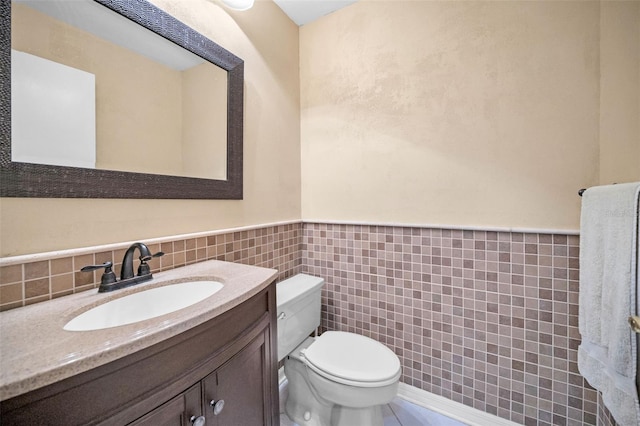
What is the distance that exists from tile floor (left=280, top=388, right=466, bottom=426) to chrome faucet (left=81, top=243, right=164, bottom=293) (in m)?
1.15

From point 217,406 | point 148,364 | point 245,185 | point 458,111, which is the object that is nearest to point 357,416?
point 217,406

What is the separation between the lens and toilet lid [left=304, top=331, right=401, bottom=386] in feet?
3.63

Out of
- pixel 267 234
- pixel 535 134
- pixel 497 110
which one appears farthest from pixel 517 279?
pixel 267 234

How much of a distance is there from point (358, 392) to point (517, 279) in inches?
38.2

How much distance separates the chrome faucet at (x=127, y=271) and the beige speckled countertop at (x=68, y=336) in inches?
1.1

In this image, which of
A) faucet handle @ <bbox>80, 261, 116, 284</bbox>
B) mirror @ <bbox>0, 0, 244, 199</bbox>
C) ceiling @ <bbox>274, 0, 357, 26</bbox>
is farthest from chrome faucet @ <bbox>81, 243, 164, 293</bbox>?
ceiling @ <bbox>274, 0, 357, 26</bbox>

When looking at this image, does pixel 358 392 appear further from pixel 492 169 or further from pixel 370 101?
pixel 370 101

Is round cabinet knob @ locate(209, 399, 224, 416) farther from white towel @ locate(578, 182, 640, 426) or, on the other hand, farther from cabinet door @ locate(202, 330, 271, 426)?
white towel @ locate(578, 182, 640, 426)

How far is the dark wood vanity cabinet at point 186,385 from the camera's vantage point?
448 mm

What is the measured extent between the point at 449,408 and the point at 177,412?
4.91ft

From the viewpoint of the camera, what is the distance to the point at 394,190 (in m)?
1.56

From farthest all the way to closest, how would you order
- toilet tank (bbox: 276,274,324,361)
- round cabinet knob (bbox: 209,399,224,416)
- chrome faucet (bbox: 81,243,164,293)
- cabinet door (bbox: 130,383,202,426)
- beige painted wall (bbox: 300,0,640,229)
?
→ toilet tank (bbox: 276,274,324,361) < beige painted wall (bbox: 300,0,640,229) < chrome faucet (bbox: 81,243,164,293) < round cabinet knob (bbox: 209,399,224,416) < cabinet door (bbox: 130,383,202,426)

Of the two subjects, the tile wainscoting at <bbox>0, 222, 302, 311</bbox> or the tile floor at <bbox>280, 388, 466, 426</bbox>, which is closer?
the tile wainscoting at <bbox>0, 222, 302, 311</bbox>

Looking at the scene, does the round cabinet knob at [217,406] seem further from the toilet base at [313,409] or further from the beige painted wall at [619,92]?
the beige painted wall at [619,92]
